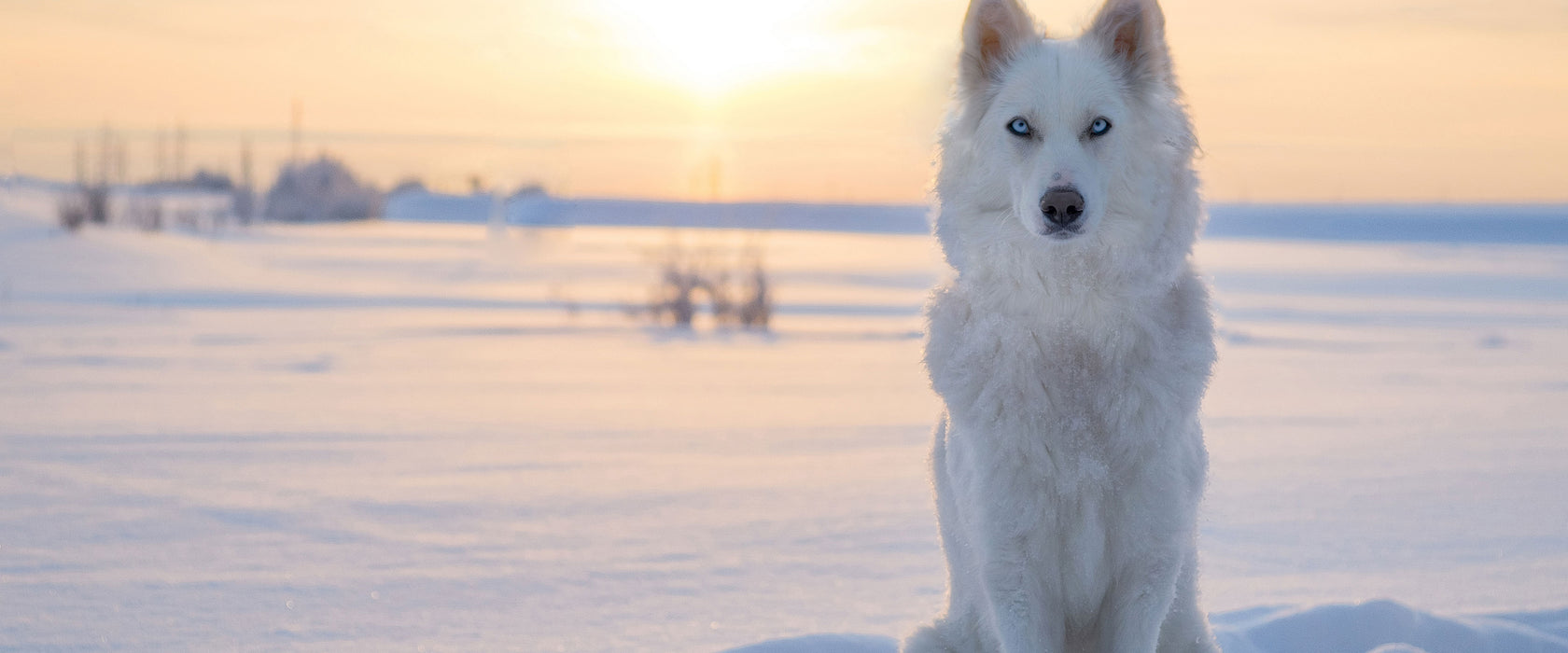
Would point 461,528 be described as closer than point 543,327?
Yes

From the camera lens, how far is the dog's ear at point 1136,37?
2.41 metres

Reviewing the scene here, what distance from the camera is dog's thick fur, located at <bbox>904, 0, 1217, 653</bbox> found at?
7.47ft

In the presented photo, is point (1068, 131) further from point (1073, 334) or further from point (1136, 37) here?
point (1073, 334)

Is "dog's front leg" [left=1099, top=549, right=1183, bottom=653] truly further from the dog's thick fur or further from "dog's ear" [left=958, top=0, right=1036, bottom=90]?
"dog's ear" [left=958, top=0, right=1036, bottom=90]

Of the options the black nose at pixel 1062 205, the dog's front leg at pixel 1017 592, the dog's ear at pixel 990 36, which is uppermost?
the dog's ear at pixel 990 36

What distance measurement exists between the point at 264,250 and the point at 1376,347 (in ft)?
49.5

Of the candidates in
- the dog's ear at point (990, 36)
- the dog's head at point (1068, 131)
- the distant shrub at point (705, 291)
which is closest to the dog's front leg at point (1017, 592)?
the dog's head at point (1068, 131)

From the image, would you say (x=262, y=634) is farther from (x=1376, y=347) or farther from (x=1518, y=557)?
(x=1376, y=347)

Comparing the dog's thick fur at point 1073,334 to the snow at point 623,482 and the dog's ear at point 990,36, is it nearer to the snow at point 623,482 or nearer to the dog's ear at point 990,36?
the dog's ear at point 990,36

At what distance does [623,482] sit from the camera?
16.1 feet

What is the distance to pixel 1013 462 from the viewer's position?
7.50 ft

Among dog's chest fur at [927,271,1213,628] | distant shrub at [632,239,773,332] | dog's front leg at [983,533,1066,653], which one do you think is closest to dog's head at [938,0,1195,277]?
dog's chest fur at [927,271,1213,628]

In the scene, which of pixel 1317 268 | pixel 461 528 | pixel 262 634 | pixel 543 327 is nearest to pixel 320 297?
pixel 543 327

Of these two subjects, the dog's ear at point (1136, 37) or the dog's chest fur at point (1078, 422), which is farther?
the dog's ear at point (1136, 37)
